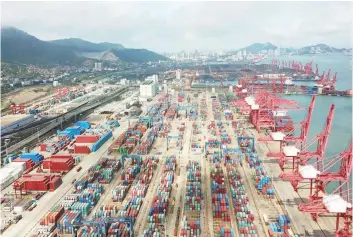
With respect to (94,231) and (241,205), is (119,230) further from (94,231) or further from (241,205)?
(241,205)

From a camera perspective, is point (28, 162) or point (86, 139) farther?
point (86, 139)

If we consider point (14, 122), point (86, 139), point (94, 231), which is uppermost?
point (14, 122)

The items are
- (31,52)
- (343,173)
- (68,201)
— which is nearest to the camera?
(343,173)

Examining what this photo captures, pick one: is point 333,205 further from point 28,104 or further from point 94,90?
point 94,90

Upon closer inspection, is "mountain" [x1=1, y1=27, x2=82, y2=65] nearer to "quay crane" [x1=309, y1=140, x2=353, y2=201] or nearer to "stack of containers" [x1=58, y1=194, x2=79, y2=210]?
"stack of containers" [x1=58, y1=194, x2=79, y2=210]

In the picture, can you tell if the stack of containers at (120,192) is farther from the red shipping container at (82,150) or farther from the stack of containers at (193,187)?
the red shipping container at (82,150)

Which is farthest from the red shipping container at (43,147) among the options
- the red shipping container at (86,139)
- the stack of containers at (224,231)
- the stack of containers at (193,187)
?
the stack of containers at (224,231)

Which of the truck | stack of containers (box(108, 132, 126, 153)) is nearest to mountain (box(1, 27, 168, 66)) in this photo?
stack of containers (box(108, 132, 126, 153))

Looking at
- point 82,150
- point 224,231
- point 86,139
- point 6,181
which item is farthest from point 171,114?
point 224,231
